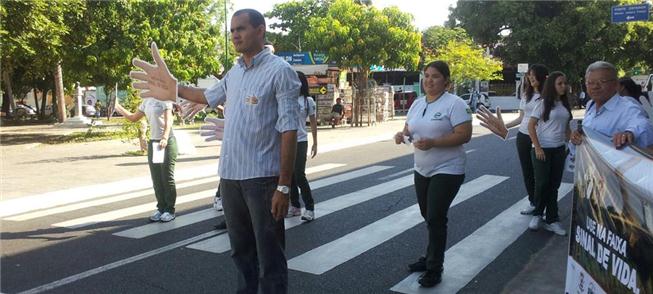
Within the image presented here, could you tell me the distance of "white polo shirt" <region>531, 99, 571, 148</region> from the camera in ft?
19.0

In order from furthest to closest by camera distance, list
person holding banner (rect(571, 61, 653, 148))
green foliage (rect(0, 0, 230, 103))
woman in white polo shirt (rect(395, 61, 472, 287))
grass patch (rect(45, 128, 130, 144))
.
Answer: grass patch (rect(45, 128, 130, 144)), green foliage (rect(0, 0, 230, 103)), woman in white polo shirt (rect(395, 61, 472, 287)), person holding banner (rect(571, 61, 653, 148))

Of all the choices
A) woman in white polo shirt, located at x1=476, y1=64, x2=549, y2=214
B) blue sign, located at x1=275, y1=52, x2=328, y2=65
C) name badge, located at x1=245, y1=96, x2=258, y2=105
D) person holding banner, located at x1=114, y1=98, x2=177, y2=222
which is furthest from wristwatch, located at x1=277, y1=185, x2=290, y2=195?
blue sign, located at x1=275, y1=52, x2=328, y2=65

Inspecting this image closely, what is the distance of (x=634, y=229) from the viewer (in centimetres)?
226

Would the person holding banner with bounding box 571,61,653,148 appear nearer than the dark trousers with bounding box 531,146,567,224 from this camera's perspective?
Yes

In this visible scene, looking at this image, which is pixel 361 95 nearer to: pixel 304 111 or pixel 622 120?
pixel 304 111

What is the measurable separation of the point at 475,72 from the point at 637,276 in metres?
41.5

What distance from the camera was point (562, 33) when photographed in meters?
40.4

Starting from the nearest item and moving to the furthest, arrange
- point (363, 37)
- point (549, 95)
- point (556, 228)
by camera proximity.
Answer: point (549, 95) → point (556, 228) → point (363, 37)

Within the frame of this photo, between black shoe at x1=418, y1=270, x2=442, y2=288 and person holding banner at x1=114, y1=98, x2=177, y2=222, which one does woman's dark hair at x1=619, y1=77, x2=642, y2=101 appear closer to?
black shoe at x1=418, y1=270, x2=442, y2=288

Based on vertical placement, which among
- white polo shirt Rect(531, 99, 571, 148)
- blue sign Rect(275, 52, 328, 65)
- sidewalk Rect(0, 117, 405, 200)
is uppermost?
blue sign Rect(275, 52, 328, 65)

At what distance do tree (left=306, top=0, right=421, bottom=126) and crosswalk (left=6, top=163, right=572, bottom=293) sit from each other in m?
15.5

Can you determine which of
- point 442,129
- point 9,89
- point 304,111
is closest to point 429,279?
point 442,129

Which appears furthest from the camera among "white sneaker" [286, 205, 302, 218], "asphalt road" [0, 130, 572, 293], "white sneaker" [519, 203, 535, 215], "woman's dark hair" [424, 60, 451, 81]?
"white sneaker" [519, 203, 535, 215]

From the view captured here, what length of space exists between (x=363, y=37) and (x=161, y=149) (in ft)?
65.4
